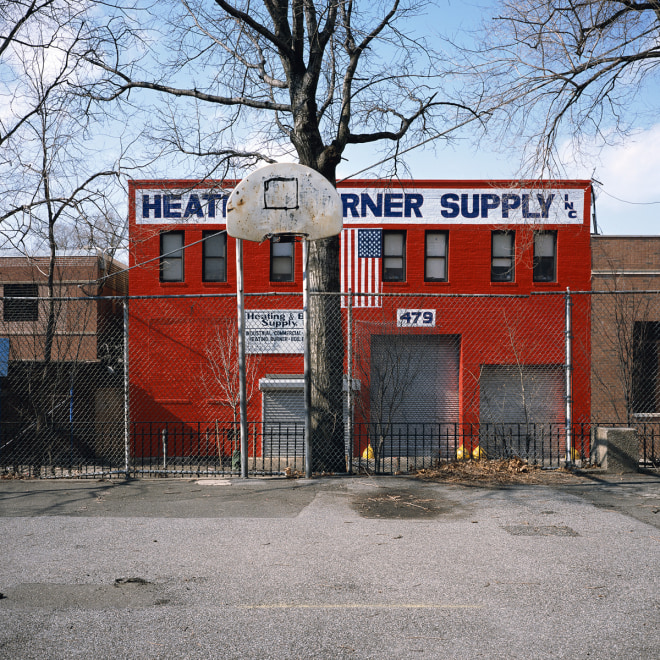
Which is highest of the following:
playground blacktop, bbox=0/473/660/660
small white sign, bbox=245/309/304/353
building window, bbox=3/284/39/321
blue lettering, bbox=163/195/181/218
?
blue lettering, bbox=163/195/181/218

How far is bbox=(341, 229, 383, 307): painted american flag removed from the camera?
20312 millimetres

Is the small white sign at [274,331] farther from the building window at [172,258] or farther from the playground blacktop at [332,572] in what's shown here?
the playground blacktop at [332,572]

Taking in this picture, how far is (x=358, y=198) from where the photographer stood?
20344 mm

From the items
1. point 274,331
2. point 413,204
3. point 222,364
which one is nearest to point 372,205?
point 413,204

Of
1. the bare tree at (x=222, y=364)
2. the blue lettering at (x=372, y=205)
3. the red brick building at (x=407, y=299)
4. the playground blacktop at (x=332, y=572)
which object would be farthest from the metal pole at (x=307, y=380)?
the blue lettering at (x=372, y=205)

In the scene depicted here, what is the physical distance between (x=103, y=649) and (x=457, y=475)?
608 centimetres

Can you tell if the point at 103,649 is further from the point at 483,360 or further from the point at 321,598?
the point at 483,360

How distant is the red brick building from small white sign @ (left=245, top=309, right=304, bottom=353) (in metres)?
0.04

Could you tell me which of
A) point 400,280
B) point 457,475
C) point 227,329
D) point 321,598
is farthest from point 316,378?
point 400,280

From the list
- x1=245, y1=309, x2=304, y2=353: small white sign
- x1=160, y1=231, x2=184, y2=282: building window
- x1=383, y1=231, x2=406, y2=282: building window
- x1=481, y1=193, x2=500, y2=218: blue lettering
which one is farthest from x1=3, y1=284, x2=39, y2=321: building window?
x1=481, y1=193, x2=500, y2=218: blue lettering

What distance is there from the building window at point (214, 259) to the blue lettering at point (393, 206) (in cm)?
550

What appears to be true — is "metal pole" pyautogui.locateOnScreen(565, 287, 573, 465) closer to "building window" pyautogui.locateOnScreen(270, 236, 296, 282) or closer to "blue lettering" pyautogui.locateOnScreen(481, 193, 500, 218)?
"blue lettering" pyautogui.locateOnScreen(481, 193, 500, 218)

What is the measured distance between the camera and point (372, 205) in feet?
66.9

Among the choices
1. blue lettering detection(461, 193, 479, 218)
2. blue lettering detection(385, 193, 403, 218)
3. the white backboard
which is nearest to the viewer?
the white backboard
